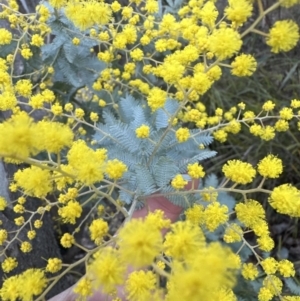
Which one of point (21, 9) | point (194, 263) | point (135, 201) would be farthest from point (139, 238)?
point (21, 9)

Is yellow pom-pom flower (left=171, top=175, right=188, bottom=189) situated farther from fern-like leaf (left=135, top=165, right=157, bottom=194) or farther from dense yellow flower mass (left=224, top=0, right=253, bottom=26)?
dense yellow flower mass (left=224, top=0, right=253, bottom=26)

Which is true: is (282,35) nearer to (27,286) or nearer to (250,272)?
(250,272)

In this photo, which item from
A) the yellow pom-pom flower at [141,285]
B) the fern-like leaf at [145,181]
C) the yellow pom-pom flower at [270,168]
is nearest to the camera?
the yellow pom-pom flower at [141,285]

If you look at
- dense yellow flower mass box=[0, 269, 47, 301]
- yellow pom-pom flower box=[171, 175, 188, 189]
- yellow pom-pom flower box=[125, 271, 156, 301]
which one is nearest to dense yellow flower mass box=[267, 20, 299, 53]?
yellow pom-pom flower box=[171, 175, 188, 189]

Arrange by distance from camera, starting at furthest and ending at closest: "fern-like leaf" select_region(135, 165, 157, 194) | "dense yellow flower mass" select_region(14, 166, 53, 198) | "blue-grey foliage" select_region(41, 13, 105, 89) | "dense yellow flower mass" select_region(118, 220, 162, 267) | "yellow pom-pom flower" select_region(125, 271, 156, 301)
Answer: "blue-grey foliage" select_region(41, 13, 105, 89) < "fern-like leaf" select_region(135, 165, 157, 194) < "dense yellow flower mass" select_region(14, 166, 53, 198) < "yellow pom-pom flower" select_region(125, 271, 156, 301) < "dense yellow flower mass" select_region(118, 220, 162, 267)

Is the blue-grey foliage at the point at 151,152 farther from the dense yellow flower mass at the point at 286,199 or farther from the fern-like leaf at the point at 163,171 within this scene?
the dense yellow flower mass at the point at 286,199

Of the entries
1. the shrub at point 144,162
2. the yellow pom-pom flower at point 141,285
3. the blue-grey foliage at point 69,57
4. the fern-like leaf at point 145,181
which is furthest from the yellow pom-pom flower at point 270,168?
the blue-grey foliage at point 69,57

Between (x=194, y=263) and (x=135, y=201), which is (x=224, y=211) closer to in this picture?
(x=135, y=201)

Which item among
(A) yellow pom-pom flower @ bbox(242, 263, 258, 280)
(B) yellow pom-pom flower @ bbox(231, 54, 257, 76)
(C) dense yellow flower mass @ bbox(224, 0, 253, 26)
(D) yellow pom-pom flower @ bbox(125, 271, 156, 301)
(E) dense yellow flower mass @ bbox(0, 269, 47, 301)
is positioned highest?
(C) dense yellow flower mass @ bbox(224, 0, 253, 26)

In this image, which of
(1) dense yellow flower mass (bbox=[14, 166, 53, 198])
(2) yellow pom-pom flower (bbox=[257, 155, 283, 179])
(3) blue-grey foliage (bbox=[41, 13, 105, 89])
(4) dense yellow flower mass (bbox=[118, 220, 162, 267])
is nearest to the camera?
(4) dense yellow flower mass (bbox=[118, 220, 162, 267])
